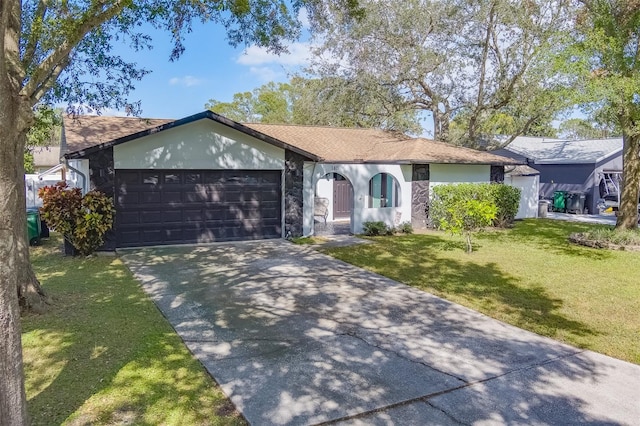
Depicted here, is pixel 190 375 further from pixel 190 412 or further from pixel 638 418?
pixel 638 418

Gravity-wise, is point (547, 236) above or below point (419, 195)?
below

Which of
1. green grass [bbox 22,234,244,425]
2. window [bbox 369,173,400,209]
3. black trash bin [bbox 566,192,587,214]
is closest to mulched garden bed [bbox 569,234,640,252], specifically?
window [bbox 369,173,400,209]

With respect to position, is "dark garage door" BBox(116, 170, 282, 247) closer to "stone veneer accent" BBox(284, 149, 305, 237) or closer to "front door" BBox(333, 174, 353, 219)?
"stone veneer accent" BBox(284, 149, 305, 237)

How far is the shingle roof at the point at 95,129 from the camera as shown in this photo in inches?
492

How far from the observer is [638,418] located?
4066 mm

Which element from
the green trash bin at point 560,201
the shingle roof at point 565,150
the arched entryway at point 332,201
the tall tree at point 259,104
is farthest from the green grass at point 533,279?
the tall tree at point 259,104

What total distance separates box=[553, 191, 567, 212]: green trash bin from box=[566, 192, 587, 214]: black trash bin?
21 centimetres

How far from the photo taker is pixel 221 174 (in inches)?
518

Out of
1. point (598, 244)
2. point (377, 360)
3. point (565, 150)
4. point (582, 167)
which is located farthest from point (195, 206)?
point (565, 150)

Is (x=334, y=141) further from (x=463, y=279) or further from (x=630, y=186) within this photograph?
(x=630, y=186)

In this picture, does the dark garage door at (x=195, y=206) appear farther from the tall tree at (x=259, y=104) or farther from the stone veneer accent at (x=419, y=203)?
the tall tree at (x=259, y=104)

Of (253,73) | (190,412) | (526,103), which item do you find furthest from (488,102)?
(190,412)

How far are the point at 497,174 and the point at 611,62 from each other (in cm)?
668

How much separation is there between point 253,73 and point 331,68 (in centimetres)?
361
